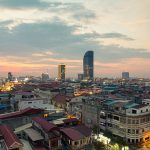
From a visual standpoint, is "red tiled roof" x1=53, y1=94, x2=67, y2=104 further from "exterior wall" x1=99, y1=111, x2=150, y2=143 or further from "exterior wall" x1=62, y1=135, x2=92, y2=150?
"exterior wall" x1=62, y1=135, x2=92, y2=150

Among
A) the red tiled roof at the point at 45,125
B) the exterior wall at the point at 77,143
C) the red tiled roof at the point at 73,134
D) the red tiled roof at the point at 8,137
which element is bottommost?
the exterior wall at the point at 77,143

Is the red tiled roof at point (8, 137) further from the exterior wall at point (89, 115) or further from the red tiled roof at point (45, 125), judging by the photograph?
the exterior wall at point (89, 115)

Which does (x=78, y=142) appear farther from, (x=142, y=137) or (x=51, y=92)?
(x=51, y=92)

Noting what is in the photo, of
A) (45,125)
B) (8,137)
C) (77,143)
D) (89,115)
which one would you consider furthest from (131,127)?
(8,137)

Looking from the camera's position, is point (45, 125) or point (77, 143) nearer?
point (45, 125)

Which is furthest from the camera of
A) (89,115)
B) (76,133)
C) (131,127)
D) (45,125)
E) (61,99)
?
(61,99)

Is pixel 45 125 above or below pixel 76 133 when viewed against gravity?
above

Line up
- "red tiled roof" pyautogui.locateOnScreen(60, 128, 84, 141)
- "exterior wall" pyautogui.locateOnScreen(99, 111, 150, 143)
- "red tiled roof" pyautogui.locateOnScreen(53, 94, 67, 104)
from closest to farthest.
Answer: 1. "red tiled roof" pyautogui.locateOnScreen(60, 128, 84, 141)
2. "exterior wall" pyautogui.locateOnScreen(99, 111, 150, 143)
3. "red tiled roof" pyautogui.locateOnScreen(53, 94, 67, 104)

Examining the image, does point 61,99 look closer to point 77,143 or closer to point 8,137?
point 77,143

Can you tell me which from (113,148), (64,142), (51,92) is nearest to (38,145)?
(64,142)

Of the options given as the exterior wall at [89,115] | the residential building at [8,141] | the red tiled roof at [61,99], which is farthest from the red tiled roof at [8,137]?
the red tiled roof at [61,99]

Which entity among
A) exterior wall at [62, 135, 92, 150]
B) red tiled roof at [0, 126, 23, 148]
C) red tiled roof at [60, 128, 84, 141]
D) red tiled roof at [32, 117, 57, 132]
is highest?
red tiled roof at [32, 117, 57, 132]

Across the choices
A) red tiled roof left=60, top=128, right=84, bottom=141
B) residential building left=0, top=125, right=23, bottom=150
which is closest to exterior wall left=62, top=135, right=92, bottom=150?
red tiled roof left=60, top=128, right=84, bottom=141

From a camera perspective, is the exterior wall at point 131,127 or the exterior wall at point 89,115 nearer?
the exterior wall at point 131,127
